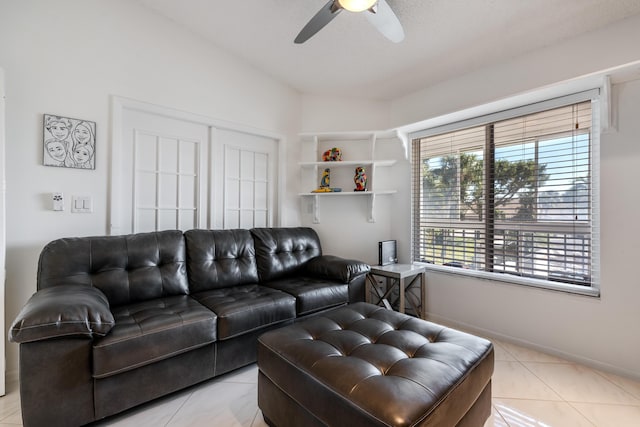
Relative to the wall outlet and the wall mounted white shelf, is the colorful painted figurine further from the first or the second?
the wall outlet

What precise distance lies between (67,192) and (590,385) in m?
3.67

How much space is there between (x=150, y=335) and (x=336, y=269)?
4.82 ft

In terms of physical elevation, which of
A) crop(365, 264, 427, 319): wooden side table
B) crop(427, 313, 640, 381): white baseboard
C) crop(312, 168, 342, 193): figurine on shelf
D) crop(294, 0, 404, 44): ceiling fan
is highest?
crop(294, 0, 404, 44): ceiling fan

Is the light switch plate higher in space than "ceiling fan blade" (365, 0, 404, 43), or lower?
lower

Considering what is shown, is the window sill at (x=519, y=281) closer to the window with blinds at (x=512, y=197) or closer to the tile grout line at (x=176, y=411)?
the window with blinds at (x=512, y=197)

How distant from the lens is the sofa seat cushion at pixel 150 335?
1.33 meters

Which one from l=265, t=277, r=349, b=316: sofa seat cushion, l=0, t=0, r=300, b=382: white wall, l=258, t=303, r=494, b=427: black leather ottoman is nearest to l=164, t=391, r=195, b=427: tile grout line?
l=258, t=303, r=494, b=427: black leather ottoman

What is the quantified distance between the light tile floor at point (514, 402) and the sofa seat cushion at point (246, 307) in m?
0.35

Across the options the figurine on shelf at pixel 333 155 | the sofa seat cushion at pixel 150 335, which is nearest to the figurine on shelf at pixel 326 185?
the figurine on shelf at pixel 333 155

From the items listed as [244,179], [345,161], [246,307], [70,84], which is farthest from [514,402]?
[70,84]

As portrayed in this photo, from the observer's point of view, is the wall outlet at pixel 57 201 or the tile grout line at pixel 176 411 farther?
the wall outlet at pixel 57 201

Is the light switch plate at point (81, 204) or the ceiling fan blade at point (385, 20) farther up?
the ceiling fan blade at point (385, 20)

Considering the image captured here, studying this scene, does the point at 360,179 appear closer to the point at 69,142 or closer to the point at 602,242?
the point at 602,242

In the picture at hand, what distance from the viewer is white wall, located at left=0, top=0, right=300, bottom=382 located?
179cm
